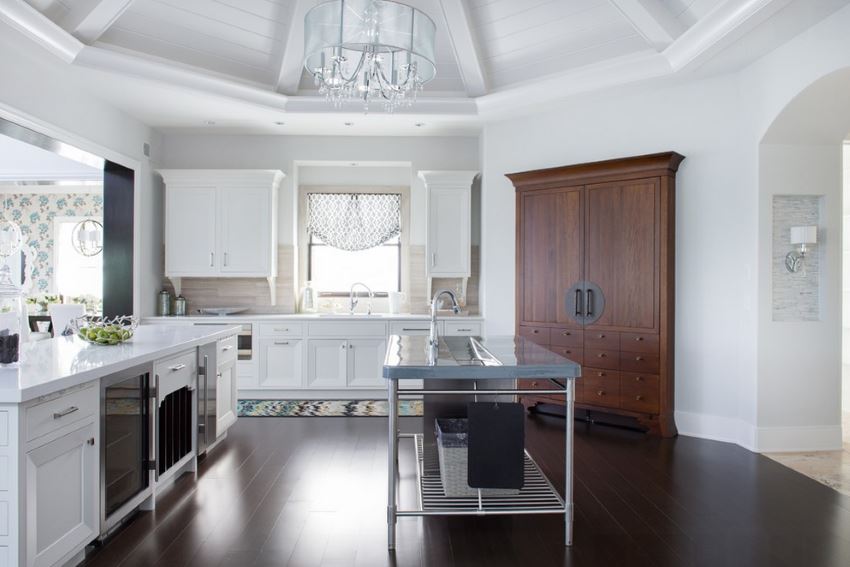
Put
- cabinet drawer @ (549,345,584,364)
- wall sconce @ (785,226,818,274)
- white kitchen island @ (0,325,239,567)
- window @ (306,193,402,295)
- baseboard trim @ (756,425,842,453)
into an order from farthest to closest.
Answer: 1. window @ (306,193,402,295)
2. cabinet drawer @ (549,345,584,364)
3. baseboard trim @ (756,425,842,453)
4. wall sconce @ (785,226,818,274)
5. white kitchen island @ (0,325,239,567)

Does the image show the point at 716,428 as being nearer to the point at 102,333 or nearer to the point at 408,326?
the point at 408,326

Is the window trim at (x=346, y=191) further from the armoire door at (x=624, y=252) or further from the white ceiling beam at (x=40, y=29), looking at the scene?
the white ceiling beam at (x=40, y=29)

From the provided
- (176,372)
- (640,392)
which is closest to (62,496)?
(176,372)

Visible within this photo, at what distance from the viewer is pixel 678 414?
4.93 metres

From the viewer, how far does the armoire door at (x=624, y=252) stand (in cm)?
486

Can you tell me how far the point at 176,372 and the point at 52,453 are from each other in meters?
1.21

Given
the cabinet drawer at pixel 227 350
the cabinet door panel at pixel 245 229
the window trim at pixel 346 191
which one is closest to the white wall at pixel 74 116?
the cabinet door panel at pixel 245 229

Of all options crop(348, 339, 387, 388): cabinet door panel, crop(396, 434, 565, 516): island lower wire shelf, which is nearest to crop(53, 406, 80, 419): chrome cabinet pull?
crop(396, 434, 565, 516): island lower wire shelf

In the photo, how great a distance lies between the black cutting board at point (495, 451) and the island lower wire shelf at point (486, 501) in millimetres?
154

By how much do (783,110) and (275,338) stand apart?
4.92 meters

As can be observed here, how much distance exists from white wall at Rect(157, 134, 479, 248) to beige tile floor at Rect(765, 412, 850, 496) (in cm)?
415

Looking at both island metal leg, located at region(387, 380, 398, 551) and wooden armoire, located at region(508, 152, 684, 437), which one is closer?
island metal leg, located at region(387, 380, 398, 551)

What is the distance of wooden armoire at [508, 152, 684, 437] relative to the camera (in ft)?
15.8

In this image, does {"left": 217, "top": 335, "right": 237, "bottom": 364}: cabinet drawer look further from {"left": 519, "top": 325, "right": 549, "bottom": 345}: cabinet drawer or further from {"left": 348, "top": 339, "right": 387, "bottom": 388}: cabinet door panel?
{"left": 519, "top": 325, "right": 549, "bottom": 345}: cabinet drawer
